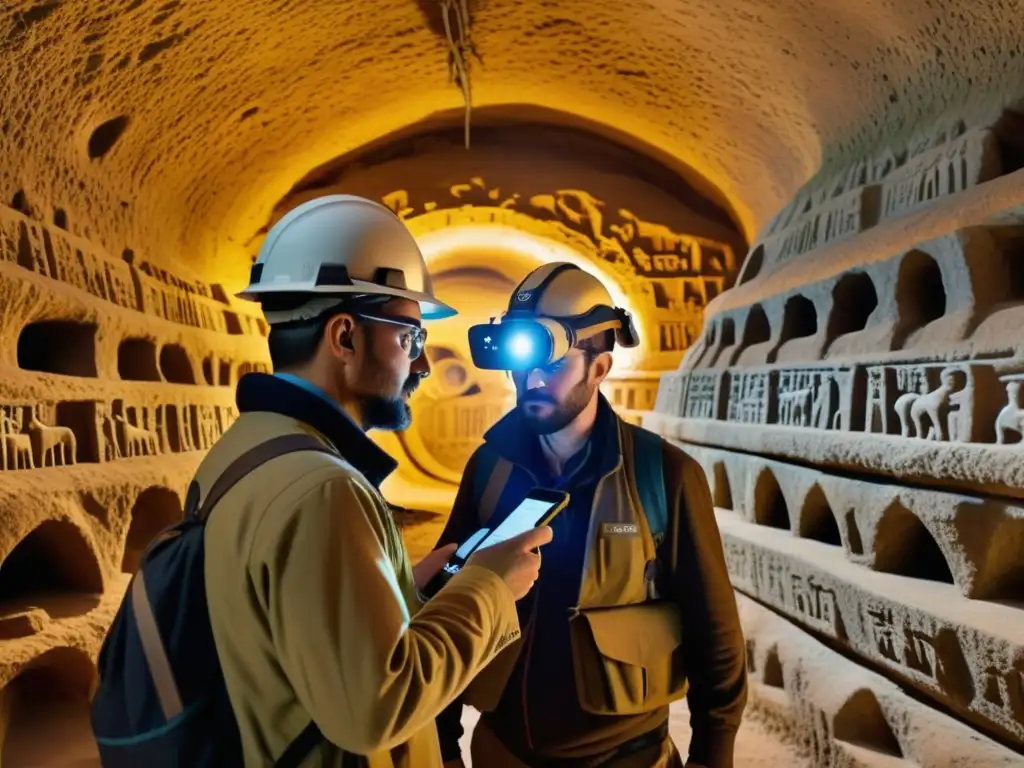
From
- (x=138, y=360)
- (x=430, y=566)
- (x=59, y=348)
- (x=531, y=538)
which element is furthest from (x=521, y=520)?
(x=138, y=360)

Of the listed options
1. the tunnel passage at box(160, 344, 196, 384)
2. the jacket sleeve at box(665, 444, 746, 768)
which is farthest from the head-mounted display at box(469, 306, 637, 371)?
the tunnel passage at box(160, 344, 196, 384)

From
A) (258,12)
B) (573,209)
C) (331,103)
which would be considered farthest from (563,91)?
(258,12)

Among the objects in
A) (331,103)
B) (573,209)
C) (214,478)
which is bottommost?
(214,478)

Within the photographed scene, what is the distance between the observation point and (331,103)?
562 cm

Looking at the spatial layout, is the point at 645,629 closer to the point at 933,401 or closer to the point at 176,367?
the point at 933,401

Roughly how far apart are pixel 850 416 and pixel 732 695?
5.50 ft

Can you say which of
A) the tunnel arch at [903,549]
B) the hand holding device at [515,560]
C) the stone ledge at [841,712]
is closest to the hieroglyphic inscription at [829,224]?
the tunnel arch at [903,549]

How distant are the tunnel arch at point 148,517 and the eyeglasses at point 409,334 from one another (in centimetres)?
356

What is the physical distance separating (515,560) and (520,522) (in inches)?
8.1

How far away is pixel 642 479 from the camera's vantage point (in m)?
1.85

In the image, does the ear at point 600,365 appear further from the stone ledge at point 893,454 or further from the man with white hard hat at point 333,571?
the stone ledge at point 893,454

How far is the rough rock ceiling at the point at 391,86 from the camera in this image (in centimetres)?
345

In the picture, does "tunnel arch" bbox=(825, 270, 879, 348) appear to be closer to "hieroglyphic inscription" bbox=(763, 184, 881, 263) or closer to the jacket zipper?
"hieroglyphic inscription" bbox=(763, 184, 881, 263)

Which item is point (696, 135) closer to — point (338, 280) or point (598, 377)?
point (598, 377)
